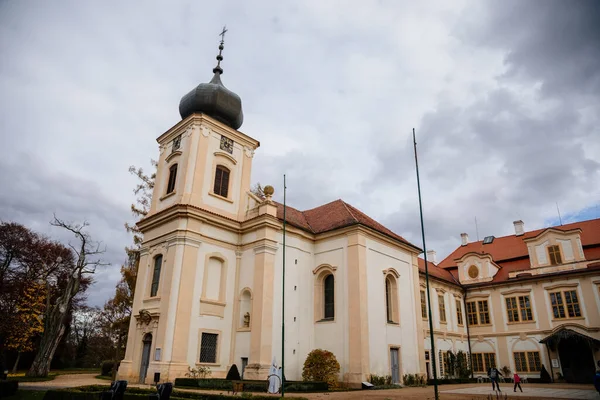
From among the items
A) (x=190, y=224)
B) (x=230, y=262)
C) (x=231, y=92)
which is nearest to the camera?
(x=190, y=224)

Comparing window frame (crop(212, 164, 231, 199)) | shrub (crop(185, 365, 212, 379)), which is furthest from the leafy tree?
window frame (crop(212, 164, 231, 199))

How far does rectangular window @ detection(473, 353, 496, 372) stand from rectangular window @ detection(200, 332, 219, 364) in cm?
2372

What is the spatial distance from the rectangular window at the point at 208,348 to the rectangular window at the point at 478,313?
24.1m

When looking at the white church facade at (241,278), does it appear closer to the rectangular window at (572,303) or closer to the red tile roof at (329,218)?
the red tile roof at (329,218)

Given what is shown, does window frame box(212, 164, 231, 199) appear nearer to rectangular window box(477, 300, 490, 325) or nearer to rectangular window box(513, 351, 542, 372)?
rectangular window box(477, 300, 490, 325)

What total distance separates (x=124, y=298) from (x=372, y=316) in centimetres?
1810

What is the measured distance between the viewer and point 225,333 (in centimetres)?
2248

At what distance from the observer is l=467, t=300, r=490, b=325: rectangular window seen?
35.6 metres

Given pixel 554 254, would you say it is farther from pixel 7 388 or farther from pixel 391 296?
pixel 7 388

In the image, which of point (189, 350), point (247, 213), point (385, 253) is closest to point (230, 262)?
point (247, 213)

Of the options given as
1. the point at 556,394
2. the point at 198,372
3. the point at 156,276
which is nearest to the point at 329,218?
the point at 156,276

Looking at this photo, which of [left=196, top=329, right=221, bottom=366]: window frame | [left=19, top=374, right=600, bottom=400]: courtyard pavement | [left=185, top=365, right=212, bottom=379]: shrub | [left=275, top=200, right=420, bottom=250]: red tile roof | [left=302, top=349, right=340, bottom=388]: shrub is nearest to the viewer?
[left=19, top=374, right=600, bottom=400]: courtyard pavement

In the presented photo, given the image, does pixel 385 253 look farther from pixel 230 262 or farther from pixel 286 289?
pixel 230 262

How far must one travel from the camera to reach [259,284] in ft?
73.3
